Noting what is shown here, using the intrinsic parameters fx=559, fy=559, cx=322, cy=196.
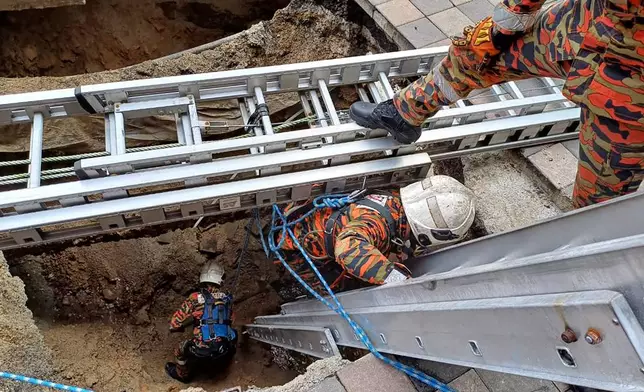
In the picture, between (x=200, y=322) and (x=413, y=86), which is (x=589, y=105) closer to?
(x=413, y=86)

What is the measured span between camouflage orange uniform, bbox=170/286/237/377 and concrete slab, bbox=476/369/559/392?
234 cm

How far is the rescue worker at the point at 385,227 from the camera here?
3.31 m

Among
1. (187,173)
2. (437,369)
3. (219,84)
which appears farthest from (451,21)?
(437,369)

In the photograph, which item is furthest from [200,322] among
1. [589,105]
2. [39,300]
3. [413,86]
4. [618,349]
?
[618,349]

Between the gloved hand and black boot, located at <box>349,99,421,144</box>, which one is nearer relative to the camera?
the gloved hand

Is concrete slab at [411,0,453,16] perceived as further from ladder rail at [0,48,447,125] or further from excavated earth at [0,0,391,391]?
ladder rail at [0,48,447,125]

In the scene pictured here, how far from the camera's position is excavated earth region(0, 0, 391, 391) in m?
4.43

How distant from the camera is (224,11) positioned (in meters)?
6.28

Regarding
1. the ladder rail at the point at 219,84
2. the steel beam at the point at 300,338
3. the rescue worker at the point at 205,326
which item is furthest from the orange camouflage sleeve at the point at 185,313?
the ladder rail at the point at 219,84

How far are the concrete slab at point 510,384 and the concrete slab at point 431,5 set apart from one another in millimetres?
3220

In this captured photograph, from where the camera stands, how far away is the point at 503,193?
3.98m

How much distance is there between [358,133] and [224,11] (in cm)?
348

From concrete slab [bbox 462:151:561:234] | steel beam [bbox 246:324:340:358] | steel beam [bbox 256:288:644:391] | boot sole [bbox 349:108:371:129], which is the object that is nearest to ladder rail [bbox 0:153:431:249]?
boot sole [bbox 349:108:371:129]

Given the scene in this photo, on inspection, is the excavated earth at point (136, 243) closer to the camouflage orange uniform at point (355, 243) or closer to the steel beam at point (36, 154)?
the camouflage orange uniform at point (355, 243)
